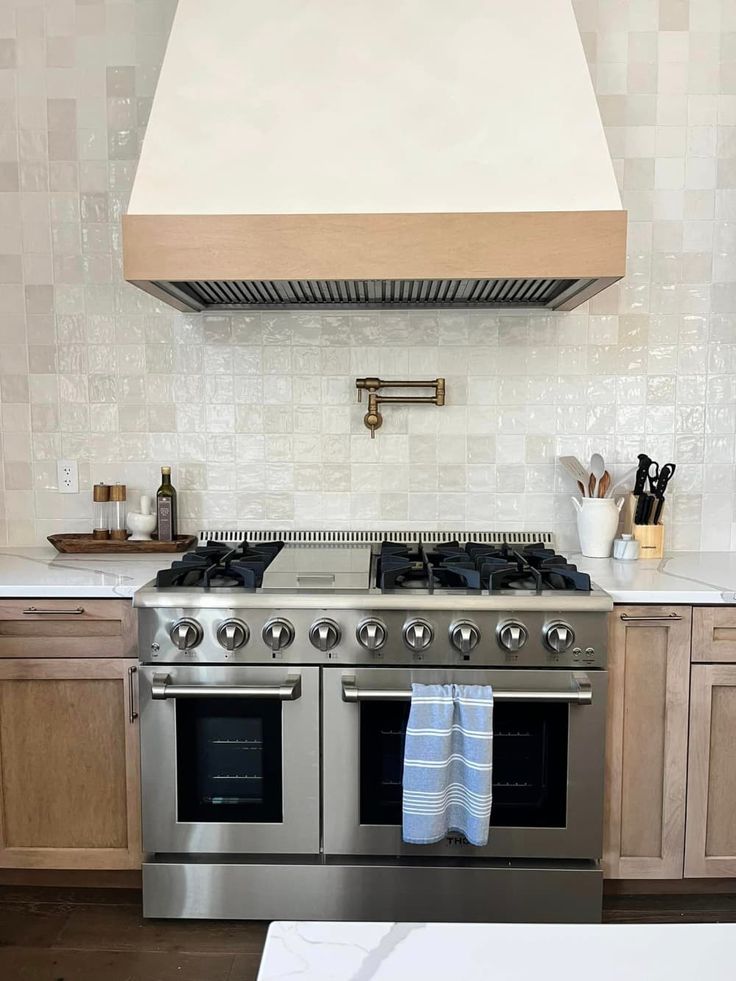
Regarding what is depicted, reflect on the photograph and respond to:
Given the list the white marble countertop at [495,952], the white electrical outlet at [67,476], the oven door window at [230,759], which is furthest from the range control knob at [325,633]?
the white marble countertop at [495,952]

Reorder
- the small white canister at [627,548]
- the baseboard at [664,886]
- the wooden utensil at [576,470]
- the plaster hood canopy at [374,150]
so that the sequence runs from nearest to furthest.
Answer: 1. the plaster hood canopy at [374,150]
2. the baseboard at [664,886]
3. the small white canister at [627,548]
4. the wooden utensil at [576,470]

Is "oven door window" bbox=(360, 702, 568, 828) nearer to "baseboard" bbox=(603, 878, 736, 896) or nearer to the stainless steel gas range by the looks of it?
the stainless steel gas range

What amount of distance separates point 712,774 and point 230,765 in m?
1.32

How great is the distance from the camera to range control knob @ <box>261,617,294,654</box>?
2131 mm

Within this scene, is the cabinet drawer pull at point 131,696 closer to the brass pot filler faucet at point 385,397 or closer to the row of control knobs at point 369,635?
the row of control knobs at point 369,635

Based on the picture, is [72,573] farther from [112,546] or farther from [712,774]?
[712,774]

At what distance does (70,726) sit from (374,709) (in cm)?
86

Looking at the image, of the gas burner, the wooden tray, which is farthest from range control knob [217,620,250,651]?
the wooden tray

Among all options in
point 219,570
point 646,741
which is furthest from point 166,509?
point 646,741

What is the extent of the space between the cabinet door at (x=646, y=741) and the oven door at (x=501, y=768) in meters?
0.12

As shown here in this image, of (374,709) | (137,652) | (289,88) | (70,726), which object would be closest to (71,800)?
(70,726)

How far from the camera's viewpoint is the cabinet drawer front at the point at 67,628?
7.37ft

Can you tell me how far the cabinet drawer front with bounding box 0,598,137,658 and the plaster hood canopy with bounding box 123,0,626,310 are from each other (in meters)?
0.89

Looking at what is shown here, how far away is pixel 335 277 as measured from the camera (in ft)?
7.16
